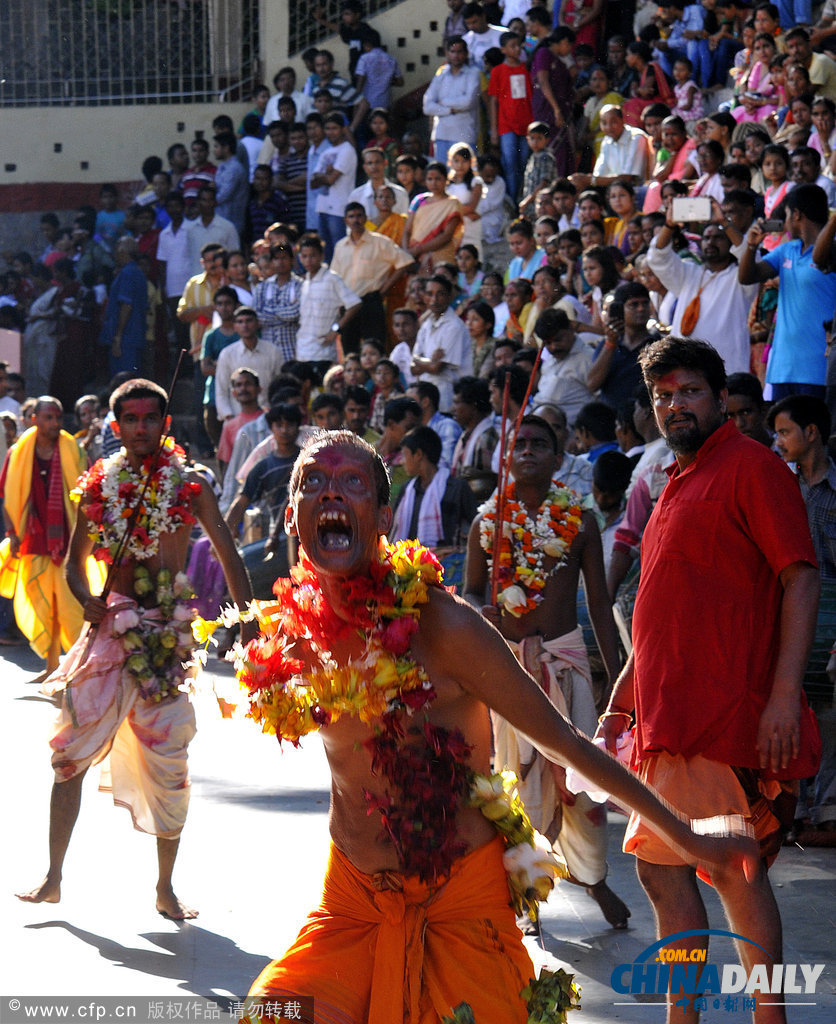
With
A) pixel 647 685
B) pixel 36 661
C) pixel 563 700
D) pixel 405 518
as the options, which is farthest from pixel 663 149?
pixel 647 685

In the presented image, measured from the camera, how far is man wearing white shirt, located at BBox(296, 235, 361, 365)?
1501 centimetres

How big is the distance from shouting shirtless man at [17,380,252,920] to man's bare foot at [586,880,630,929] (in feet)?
5.64

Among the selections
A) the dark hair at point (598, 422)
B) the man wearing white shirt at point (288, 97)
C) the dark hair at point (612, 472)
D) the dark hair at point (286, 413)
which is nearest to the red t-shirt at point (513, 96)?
the man wearing white shirt at point (288, 97)

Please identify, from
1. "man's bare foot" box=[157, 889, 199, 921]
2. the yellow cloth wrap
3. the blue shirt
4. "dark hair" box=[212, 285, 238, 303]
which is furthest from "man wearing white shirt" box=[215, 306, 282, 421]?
"man's bare foot" box=[157, 889, 199, 921]

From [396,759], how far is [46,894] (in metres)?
3.36

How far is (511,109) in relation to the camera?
16.0 m

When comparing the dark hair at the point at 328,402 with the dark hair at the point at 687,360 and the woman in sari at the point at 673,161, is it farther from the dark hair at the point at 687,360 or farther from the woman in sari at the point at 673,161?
the dark hair at the point at 687,360

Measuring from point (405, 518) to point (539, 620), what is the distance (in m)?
3.61

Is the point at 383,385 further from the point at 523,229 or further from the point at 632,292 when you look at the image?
the point at 632,292

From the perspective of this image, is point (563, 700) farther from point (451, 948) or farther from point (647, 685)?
point (451, 948)

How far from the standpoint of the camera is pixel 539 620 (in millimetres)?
6570

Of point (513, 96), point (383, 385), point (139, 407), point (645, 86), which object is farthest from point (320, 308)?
point (139, 407)

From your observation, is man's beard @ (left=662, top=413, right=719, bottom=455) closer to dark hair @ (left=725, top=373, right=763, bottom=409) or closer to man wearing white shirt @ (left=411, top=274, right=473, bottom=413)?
dark hair @ (left=725, top=373, right=763, bottom=409)

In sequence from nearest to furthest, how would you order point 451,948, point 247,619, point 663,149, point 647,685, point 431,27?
point 451,948 → point 247,619 → point 647,685 → point 663,149 → point 431,27
